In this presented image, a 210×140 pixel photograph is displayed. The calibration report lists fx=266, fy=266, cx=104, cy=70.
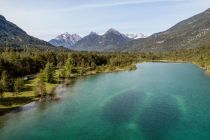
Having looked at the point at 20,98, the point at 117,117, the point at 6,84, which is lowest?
the point at 117,117

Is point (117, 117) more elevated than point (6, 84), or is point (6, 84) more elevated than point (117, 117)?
point (6, 84)

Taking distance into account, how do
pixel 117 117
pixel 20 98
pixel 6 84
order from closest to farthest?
pixel 117 117
pixel 20 98
pixel 6 84

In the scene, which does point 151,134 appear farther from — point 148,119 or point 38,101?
point 38,101

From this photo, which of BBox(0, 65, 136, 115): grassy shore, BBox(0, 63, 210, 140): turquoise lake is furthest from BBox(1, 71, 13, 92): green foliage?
BBox(0, 63, 210, 140): turquoise lake

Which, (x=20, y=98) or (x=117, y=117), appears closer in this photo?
(x=117, y=117)

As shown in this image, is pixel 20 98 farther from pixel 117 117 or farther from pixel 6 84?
pixel 117 117

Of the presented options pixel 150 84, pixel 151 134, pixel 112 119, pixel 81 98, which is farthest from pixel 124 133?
pixel 150 84

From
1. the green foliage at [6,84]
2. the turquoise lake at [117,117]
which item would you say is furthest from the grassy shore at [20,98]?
the turquoise lake at [117,117]

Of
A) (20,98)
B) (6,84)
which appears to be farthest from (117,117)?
(6,84)

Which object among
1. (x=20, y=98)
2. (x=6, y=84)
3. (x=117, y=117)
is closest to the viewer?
(x=117, y=117)
